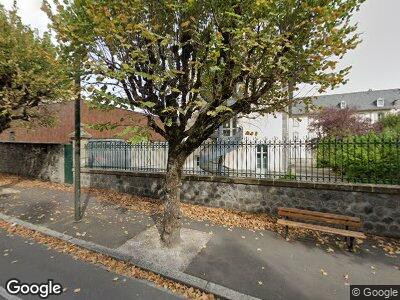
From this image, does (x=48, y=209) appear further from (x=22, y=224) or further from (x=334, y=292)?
(x=334, y=292)

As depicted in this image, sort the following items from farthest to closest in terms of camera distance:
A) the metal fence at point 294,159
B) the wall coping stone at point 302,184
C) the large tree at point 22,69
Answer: the large tree at point 22,69
the metal fence at point 294,159
the wall coping stone at point 302,184

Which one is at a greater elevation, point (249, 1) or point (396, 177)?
point (249, 1)

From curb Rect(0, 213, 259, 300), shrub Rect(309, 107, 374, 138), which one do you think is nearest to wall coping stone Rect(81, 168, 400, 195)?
curb Rect(0, 213, 259, 300)

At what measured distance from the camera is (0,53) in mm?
8000

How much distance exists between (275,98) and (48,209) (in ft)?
26.1

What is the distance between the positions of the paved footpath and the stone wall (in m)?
5.97

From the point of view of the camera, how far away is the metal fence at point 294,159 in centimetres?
673

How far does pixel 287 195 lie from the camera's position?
284 inches

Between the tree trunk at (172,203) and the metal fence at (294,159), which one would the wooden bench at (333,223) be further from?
the tree trunk at (172,203)

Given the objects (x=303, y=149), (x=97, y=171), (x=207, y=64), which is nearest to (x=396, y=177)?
(x=303, y=149)

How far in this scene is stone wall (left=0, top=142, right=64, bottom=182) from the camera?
13093 mm

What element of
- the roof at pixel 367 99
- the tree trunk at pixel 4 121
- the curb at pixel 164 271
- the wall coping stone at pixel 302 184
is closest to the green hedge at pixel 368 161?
the wall coping stone at pixel 302 184

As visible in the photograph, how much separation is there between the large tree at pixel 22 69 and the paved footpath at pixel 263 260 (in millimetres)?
4283

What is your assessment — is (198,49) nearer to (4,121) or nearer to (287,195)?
(287,195)
